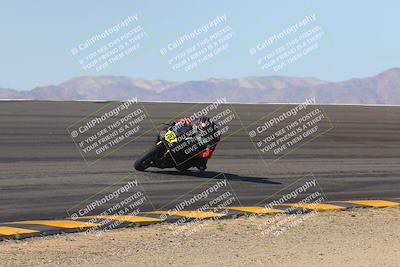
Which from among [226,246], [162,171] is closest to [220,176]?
[162,171]

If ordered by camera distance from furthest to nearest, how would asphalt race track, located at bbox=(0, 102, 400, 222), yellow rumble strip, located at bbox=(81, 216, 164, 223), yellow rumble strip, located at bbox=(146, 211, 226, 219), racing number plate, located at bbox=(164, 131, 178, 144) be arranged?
1. racing number plate, located at bbox=(164, 131, 178, 144)
2. asphalt race track, located at bbox=(0, 102, 400, 222)
3. yellow rumble strip, located at bbox=(146, 211, 226, 219)
4. yellow rumble strip, located at bbox=(81, 216, 164, 223)

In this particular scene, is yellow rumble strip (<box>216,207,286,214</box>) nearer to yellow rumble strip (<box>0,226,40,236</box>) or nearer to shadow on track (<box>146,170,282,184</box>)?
shadow on track (<box>146,170,282,184</box>)

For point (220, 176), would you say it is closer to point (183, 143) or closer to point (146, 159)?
point (183, 143)

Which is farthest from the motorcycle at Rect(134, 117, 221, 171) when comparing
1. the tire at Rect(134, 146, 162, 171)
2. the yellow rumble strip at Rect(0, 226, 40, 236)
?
the yellow rumble strip at Rect(0, 226, 40, 236)

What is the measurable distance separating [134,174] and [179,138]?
1.31 metres

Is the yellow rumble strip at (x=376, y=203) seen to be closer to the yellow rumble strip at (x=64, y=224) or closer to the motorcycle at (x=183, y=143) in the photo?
the motorcycle at (x=183, y=143)

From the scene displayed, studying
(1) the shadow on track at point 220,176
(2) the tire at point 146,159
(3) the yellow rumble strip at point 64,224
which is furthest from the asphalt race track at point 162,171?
(3) the yellow rumble strip at point 64,224

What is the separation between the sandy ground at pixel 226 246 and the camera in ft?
31.8

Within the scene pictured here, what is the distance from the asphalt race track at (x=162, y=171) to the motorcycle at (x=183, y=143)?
0.35 meters

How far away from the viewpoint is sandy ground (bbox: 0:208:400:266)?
9.70 meters

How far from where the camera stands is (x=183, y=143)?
15.8m

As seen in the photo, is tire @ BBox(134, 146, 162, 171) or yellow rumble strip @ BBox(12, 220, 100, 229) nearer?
yellow rumble strip @ BBox(12, 220, 100, 229)

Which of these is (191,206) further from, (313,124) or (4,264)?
(313,124)

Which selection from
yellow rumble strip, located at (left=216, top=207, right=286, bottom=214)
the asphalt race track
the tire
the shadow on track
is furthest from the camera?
the shadow on track
